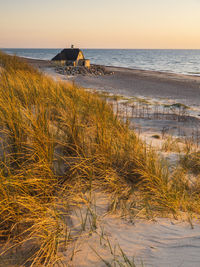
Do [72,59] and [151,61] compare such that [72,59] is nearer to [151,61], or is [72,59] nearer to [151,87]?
[151,87]

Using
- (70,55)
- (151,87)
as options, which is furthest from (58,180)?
(70,55)

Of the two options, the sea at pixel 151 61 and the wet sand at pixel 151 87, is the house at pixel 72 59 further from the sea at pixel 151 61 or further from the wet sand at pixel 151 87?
the wet sand at pixel 151 87

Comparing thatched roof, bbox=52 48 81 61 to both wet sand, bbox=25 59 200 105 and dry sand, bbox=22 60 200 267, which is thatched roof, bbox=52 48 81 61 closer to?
wet sand, bbox=25 59 200 105

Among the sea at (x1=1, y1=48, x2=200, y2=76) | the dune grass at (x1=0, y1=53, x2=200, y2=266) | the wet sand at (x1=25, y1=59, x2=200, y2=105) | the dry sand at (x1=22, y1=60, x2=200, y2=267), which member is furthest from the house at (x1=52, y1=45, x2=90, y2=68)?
the dry sand at (x1=22, y1=60, x2=200, y2=267)

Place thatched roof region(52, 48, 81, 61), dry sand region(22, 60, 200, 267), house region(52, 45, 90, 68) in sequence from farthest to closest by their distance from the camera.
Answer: thatched roof region(52, 48, 81, 61)
house region(52, 45, 90, 68)
dry sand region(22, 60, 200, 267)

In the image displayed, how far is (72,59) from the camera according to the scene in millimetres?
24953

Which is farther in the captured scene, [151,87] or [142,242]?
[151,87]

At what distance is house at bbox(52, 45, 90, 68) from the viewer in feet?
80.1

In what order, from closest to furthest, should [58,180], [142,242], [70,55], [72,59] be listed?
[142,242] → [58,180] → [72,59] → [70,55]

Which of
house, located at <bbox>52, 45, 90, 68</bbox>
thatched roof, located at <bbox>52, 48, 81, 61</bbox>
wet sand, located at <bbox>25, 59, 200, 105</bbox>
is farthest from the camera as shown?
thatched roof, located at <bbox>52, 48, 81, 61</bbox>

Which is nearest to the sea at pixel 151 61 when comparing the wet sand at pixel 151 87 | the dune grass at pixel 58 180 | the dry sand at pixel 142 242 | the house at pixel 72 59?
the wet sand at pixel 151 87

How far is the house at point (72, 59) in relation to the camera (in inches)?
961

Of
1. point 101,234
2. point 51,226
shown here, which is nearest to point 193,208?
point 101,234

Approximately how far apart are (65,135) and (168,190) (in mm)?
1349
